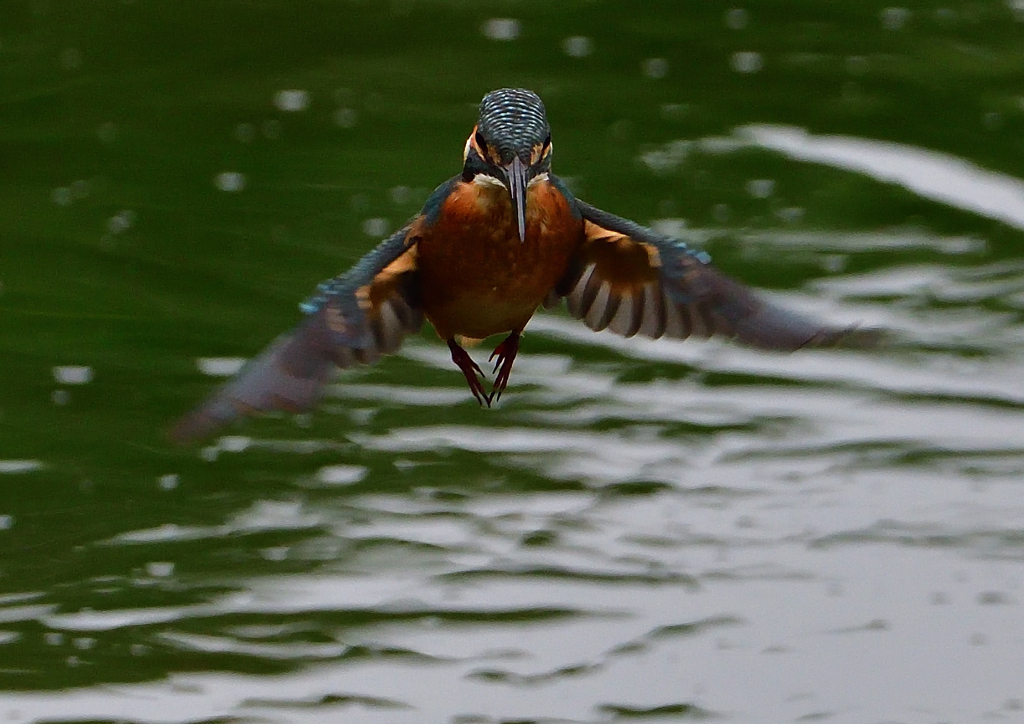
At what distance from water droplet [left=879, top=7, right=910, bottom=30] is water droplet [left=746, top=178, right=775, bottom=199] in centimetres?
223

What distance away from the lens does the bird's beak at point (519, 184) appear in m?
4.00

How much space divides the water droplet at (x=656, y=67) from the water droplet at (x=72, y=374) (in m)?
4.10

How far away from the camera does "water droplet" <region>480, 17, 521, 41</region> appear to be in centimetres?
1180

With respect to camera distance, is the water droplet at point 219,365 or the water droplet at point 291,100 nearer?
the water droplet at point 219,365

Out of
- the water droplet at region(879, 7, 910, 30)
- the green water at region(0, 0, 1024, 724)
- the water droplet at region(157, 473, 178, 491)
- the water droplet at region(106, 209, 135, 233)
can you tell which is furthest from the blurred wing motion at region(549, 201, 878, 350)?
the water droplet at region(879, 7, 910, 30)

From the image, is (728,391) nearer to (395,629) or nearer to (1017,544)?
(1017,544)

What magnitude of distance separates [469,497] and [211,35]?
15.3 ft

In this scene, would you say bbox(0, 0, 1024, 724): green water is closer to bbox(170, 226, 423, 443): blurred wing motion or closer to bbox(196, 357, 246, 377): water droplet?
bbox(196, 357, 246, 377): water droplet

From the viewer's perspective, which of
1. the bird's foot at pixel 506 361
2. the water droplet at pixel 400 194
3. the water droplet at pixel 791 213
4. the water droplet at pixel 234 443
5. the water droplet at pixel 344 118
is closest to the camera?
the bird's foot at pixel 506 361

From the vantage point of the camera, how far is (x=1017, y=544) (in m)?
7.81

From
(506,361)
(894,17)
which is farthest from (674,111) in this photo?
(506,361)

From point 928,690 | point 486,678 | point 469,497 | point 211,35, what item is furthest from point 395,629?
point 211,35

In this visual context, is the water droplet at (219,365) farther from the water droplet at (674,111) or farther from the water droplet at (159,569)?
Answer: the water droplet at (674,111)

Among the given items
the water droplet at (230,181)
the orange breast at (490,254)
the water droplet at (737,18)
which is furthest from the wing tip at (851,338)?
the water droplet at (737,18)
